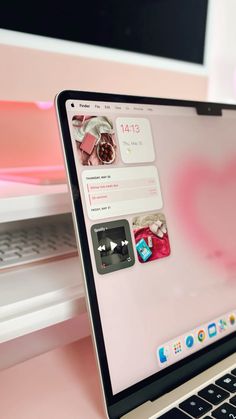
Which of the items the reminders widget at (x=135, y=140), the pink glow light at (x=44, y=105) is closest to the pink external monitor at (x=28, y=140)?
the pink glow light at (x=44, y=105)

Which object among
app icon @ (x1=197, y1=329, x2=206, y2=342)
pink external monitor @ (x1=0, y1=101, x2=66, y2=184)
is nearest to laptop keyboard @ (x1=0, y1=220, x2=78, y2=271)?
pink external monitor @ (x1=0, y1=101, x2=66, y2=184)

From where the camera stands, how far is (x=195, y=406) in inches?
13.6

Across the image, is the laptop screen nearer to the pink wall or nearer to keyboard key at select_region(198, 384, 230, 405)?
keyboard key at select_region(198, 384, 230, 405)

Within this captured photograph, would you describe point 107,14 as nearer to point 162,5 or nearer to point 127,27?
point 127,27

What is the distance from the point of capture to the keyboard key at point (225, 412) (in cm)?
33

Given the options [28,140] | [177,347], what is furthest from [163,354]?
[28,140]

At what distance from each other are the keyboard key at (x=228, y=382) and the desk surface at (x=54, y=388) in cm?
13

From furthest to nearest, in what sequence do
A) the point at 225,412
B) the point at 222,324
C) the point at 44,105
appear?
the point at 44,105 < the point at 222,324 < the point at 225,412

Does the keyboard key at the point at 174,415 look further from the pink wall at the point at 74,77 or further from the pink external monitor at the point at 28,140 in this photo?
the pink wall at the point at 74,77

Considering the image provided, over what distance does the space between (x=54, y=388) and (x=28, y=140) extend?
0.43 m

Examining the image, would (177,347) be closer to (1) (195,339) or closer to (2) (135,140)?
(1) (195,339)

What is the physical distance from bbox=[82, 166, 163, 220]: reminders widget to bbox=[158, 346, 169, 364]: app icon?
148mm

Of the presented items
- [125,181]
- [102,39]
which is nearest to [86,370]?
[125,181]

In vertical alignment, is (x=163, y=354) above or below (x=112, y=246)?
below
